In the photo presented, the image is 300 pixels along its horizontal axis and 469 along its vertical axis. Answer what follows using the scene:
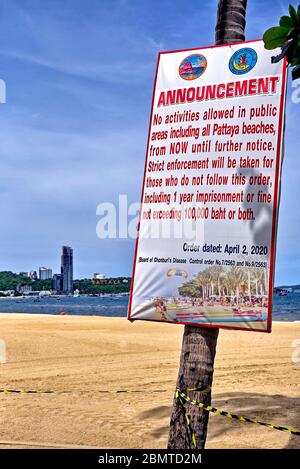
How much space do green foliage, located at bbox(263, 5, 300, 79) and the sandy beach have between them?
5.34 meters

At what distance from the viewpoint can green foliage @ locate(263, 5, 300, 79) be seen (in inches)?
180

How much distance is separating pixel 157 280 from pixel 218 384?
6.22 m

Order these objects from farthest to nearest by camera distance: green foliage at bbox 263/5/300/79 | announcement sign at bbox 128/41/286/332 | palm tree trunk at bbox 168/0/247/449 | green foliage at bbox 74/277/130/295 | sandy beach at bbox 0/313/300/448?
1. green foliage at bbox 74/277/130/295
2. sandy beach at bbox 0/313/300/448
3. palm tree trunk at bbox 168/0/247/449
4. announcement sign at bbox 128/41/286/332
5. green foliage at bbox 263/5/300/79

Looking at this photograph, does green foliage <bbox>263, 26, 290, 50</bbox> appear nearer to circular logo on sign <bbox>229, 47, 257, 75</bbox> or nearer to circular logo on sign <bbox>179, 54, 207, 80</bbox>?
circular logo on sign <bbox>229, 47, 257, 75</bbox>

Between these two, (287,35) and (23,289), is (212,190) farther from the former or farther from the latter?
(23,289)

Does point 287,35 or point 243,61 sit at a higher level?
point 243,61

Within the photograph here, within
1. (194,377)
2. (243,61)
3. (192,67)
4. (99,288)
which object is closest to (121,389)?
(194,377)

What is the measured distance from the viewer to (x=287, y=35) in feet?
15.3

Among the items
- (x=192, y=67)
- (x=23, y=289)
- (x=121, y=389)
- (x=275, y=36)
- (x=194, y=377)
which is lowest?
(x=121, y=389)

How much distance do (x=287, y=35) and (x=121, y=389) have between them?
27.5ft

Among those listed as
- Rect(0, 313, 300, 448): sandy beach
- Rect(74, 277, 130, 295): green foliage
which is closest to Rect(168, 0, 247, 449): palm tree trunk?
Rect(0, 313, 300, 448): sandy beach

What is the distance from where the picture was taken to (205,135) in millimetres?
6602
